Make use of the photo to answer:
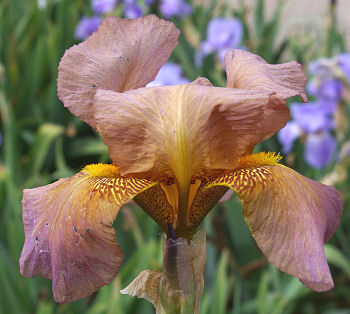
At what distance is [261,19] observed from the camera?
2.69 metres

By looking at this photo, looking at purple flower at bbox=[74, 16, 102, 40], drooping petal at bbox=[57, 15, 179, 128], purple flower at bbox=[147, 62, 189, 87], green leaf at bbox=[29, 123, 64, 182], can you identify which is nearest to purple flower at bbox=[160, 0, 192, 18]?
purple flower at bbox=[74, 16, 102, 40]

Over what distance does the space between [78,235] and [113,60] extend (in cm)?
24

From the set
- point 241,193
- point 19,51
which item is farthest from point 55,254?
point 19,51

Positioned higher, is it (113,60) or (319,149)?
(113,60)

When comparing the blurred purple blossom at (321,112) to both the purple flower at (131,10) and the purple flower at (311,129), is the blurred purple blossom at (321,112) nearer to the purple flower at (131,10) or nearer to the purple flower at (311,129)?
the purple flower at (311,129)

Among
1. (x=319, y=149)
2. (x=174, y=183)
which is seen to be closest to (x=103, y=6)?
(x=319, y=149)

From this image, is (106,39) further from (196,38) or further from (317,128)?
(196,38)

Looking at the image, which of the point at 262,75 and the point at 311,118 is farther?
the point at 311,118

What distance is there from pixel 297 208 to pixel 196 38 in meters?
2.07

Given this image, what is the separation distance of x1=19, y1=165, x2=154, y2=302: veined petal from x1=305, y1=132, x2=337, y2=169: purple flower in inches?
48.9

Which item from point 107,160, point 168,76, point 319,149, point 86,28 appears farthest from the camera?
point 86,28

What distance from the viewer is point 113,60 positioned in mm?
628

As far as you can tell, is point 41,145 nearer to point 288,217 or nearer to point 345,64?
point 345,64

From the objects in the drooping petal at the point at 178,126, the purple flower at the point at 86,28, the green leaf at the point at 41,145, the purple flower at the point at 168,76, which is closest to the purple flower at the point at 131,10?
the purple flower at the point at 86,28
